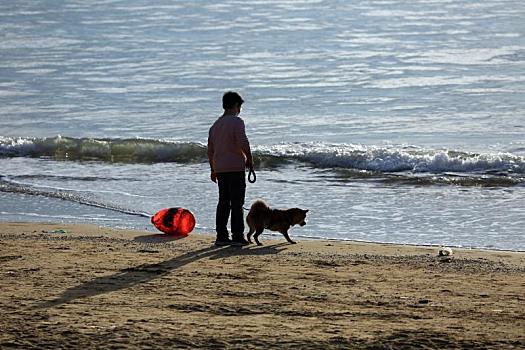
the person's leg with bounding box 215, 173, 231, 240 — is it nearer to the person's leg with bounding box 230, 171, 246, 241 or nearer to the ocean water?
the person's leg with bounding box 230, 171, 246, 241

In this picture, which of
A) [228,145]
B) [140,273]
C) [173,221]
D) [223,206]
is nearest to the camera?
[140,273]

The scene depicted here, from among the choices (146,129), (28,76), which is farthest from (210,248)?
(28,76)

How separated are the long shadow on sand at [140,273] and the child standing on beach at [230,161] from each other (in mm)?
295

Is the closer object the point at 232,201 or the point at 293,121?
the point at 232,201

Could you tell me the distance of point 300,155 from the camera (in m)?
18.2

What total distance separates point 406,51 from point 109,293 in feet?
87.9

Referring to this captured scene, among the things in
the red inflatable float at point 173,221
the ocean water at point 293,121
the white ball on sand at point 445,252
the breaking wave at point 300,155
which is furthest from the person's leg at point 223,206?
the breaking wave at point 300,155

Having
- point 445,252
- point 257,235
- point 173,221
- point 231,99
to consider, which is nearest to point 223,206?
point 257,235

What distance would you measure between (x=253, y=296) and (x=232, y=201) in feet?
9.40

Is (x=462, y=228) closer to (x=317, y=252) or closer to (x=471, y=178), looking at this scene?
(x=317, y=252)

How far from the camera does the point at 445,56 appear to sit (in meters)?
32.1

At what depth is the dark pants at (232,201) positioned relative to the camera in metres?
10.5

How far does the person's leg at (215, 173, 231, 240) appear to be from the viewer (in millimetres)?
10508

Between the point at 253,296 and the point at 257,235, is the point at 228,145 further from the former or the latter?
the point at 253,296
